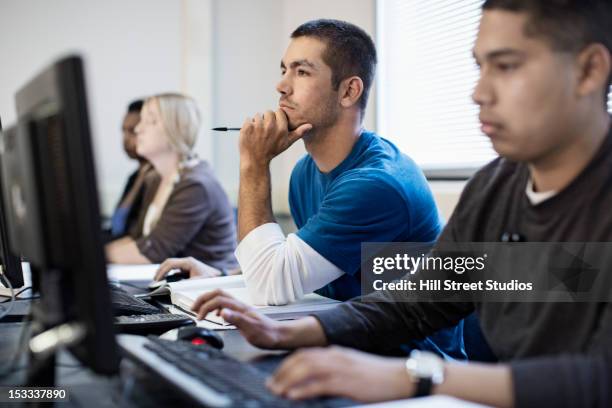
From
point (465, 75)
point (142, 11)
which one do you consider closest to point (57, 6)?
point (142, 11)

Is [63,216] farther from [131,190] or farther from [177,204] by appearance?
[131,190]

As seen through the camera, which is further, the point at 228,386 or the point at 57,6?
the point at 57,6

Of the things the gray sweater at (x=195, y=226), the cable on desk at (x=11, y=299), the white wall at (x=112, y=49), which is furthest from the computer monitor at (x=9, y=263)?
the white wall at (x=112, y=49)

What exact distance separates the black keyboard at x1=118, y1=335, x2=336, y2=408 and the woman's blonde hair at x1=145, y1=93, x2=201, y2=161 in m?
2.17

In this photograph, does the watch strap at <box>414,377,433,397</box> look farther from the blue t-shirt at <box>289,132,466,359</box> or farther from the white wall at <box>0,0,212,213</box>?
the white wall at <box>0,0,212,213</box>

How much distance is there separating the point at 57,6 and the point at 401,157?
2.93 meters

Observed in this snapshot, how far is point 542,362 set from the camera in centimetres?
81

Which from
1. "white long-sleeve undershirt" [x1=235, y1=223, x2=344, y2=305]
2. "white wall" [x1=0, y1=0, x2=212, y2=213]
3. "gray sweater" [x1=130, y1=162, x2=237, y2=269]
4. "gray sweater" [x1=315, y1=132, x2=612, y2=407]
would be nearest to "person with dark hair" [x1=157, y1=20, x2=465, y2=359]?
"white long-sleeve undershirt" [x1=235, y1=223, x2=344, y2=305]

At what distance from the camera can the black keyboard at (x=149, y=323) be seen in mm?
1234

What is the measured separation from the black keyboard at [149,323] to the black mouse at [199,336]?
0.56ft

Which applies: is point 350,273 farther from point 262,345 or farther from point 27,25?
point 27,25

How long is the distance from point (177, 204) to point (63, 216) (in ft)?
6.97

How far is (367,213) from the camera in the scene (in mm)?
1584

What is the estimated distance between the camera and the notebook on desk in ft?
4.57
